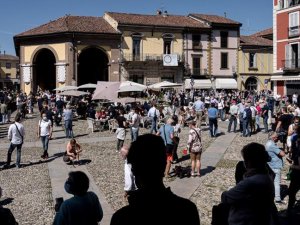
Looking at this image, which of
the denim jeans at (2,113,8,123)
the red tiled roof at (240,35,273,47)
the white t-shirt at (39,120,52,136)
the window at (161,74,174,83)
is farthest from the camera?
the red tiled roof at (240,35,273,47)

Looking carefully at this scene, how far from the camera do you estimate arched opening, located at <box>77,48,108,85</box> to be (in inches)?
1674

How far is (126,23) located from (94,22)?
3426 millimetres

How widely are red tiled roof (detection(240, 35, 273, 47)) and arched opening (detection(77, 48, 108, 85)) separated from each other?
15.1 m

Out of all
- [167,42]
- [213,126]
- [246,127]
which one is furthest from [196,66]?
[246,127]

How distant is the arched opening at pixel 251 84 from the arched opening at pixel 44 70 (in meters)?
20.6

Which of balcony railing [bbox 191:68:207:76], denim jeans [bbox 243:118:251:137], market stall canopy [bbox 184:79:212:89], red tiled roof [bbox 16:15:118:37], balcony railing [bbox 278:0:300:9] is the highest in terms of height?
balcony railing [bbox 278:0:300:9]

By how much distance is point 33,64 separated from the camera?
134 feet

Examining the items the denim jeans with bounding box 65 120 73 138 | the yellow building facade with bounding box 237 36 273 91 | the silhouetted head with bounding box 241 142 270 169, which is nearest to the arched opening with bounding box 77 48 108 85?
the yellow building facade with bounding box 237 36 273 91

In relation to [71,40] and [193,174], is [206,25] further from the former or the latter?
[193,174]

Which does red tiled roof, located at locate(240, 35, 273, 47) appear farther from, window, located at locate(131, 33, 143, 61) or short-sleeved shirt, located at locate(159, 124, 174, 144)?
short-sleeved shirt, located at locate(159, 124, 174, 144)

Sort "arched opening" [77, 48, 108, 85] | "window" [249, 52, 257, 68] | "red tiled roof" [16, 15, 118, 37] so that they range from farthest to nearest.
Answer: "window" [249, 52, 257, 68]
"arched opening" [77, 48, 108, 85]
"red tiled roof" [16, 15, 118, 37]

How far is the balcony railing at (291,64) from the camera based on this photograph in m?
36.3

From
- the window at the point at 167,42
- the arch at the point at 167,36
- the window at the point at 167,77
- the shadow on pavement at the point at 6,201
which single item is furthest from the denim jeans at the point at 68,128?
the arch at the point at 167,36

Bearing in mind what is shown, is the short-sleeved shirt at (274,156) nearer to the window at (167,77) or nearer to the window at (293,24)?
the window at (293,24)
